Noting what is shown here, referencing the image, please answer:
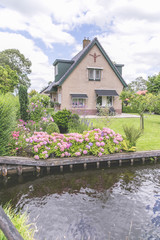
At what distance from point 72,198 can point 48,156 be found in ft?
7.77

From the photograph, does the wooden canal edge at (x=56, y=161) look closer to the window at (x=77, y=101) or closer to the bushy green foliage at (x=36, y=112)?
the bushy green foliage at (x=36, y=112)

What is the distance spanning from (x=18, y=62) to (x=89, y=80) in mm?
26331

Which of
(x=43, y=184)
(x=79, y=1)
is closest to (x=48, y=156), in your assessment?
(x=43, y=184)

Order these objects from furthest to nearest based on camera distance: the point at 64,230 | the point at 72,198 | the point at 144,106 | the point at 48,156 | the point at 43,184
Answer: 1. the point at 144,106
2. the point at 48,156
3. the point at 43,184
4. the point at 72,198
5. the point at 64,230

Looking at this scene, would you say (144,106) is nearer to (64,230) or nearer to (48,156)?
(48,156)

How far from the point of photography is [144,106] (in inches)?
488

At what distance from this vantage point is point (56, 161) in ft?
23.4

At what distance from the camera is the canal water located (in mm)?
4129

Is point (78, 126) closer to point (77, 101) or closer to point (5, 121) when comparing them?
point (5, 121)

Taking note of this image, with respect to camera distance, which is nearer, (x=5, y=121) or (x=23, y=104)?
(x=5, y=121)

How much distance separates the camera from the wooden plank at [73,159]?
22.2ft

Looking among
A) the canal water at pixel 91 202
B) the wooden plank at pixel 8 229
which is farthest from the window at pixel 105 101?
the wooden plank at pixel 8 229

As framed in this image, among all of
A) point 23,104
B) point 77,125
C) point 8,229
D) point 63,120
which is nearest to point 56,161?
point 77,125

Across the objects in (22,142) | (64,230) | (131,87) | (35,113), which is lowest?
(64,230)
